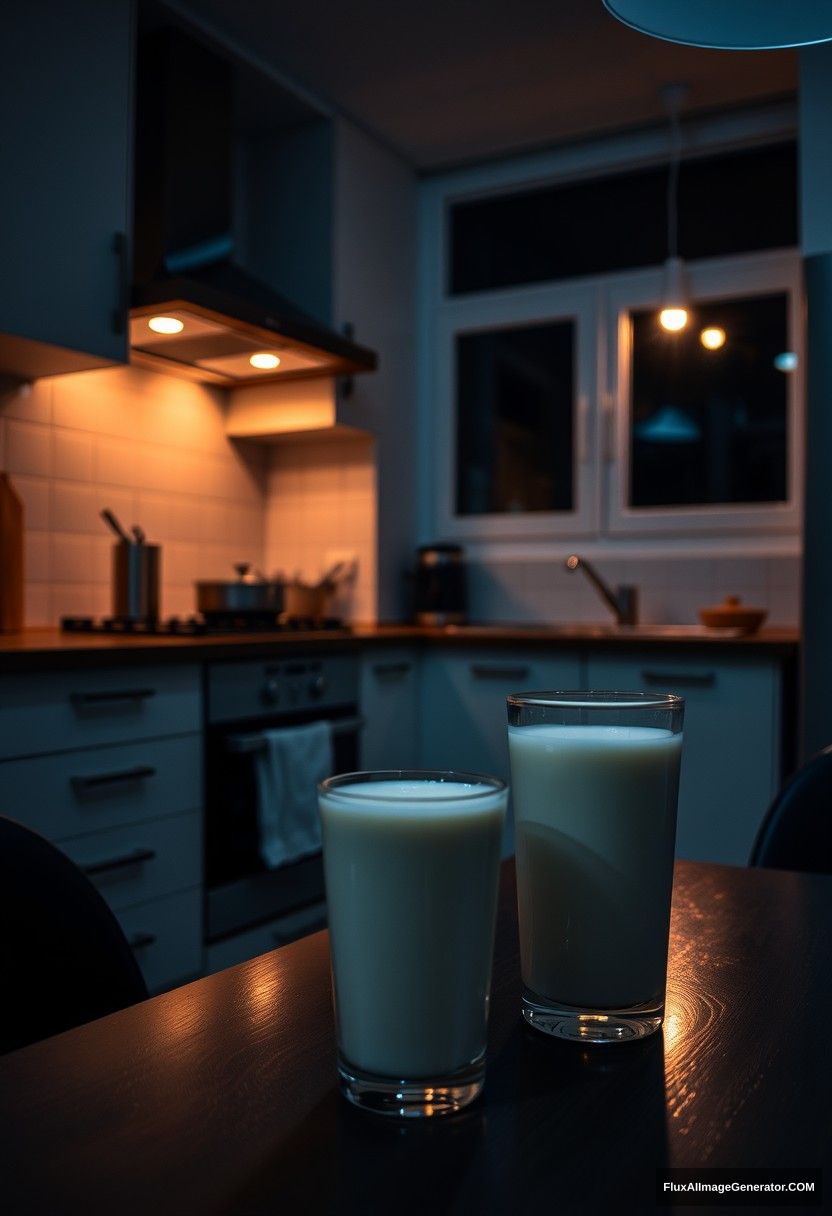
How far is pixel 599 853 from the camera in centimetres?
50

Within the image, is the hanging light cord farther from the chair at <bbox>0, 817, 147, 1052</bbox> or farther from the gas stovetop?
the chair at <bbox>0, 817, 147, 1052</bbox>

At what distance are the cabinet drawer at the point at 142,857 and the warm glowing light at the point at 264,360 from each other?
1.31m

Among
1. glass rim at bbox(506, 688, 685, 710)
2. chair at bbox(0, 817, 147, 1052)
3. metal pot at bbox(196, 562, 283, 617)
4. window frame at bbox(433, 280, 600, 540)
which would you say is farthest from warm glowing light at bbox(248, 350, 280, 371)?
glass rim at bbox(506, 688, 685, 710)

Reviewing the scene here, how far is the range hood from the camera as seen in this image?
8.73 feet

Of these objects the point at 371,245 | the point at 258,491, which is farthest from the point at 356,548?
the point at 371,245

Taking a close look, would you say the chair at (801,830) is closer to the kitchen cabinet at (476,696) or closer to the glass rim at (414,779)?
the glass rim at (414,779)

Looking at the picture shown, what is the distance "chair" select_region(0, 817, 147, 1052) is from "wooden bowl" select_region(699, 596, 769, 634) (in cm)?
241

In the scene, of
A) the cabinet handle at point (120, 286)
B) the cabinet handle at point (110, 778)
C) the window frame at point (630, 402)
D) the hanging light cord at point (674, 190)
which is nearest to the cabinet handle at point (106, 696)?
the cabinet handle at point (110, 778)

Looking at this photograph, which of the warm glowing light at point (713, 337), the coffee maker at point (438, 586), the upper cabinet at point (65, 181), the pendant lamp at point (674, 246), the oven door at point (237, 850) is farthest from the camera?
the coffee maker at point (438, 586)

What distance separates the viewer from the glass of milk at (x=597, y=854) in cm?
50

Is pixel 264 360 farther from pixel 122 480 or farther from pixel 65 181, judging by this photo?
pixel 65 181

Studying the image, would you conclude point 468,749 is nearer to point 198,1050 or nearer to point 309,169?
point 309,169

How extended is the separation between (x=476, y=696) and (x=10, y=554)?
129 centimetres

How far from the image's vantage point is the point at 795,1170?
0.40m
